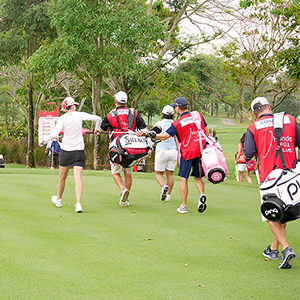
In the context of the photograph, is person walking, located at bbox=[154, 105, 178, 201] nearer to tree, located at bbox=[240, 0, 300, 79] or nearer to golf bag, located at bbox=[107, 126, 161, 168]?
golf bag, located at bbox=[107, 126, 161, 168]

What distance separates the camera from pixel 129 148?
643 cm

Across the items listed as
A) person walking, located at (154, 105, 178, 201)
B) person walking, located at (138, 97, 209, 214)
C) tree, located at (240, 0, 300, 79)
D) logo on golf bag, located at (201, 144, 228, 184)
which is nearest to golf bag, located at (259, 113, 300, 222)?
logo on golf bag, located at (201, 144, 228, 184)

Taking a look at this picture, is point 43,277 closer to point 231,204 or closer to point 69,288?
point 69,288

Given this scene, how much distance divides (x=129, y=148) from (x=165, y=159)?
1961 mm

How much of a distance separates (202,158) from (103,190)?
291 cm

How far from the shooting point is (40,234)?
488 centimetres

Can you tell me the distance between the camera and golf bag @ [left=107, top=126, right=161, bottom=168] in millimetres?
6434

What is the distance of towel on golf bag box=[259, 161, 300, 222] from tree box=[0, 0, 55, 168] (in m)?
16.3

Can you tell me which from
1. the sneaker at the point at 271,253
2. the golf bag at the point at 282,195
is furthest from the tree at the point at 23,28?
the golf bag at the point at 282,195

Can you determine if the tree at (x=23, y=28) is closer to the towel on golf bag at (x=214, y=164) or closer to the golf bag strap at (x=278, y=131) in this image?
the towel on golf bag at (x=214, y=164)

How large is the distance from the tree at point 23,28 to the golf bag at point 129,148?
13262 millimetres

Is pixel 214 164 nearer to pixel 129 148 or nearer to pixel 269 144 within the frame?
pixel 129 148

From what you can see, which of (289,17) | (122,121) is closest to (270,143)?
(122,121)

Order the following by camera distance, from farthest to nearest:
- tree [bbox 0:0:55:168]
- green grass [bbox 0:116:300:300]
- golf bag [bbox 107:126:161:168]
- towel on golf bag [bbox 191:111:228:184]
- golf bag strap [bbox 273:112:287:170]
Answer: tree [bbox 0:0:55:168], golf bag [bbox 107:126:161:168], towel on golf bag [bbox 191:111:228:184], golf bag strap [bbox 273:112:287:170], green grass [bbox 0:116:300:300]
